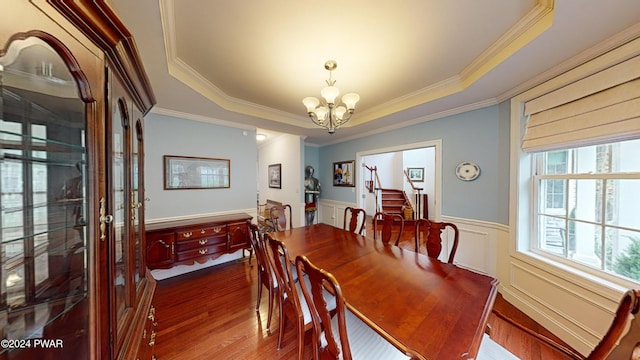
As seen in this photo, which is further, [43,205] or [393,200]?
[393,200]

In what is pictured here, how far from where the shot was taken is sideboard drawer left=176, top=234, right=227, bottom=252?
265cm

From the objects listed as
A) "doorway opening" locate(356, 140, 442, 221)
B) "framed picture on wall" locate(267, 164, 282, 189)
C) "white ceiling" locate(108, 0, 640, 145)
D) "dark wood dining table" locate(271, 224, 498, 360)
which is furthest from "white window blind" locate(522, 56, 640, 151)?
"framed picture on wall" locate(267, 164, 282, 189)

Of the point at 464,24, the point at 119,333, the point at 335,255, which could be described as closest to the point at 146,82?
the point at 119,333

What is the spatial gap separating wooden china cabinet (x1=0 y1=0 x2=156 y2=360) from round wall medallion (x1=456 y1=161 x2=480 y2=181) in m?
3.38

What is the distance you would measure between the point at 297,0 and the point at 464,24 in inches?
48.9

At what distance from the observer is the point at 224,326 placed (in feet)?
6.25

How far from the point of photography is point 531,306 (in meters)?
2.04

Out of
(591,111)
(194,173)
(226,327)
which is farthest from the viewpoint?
(194,173)

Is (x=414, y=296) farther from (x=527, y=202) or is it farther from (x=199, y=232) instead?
(x=199, y=232)

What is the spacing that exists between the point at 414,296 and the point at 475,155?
2366 mm

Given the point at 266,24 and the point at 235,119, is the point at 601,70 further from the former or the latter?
the point at 235,119

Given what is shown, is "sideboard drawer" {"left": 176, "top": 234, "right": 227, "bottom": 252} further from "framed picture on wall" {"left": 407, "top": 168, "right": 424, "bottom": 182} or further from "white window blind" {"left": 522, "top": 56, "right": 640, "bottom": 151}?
"framed picture on wall" {"left": 407, "top": 168, "right": 424, "bottom": 182}

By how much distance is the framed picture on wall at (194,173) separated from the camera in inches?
113

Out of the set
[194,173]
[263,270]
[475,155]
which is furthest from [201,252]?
[475,155]
